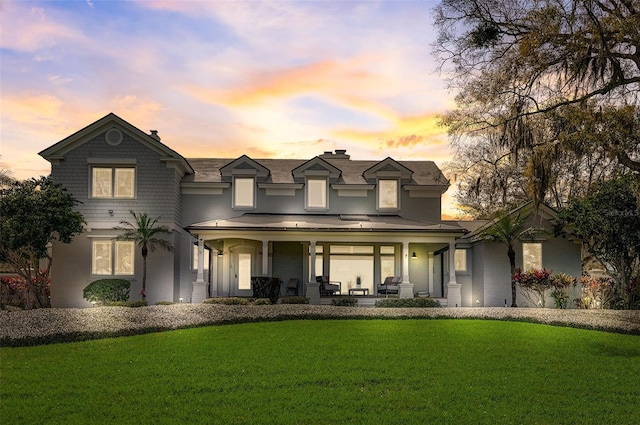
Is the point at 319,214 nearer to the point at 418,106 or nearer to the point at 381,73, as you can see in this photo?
the point at 418,106

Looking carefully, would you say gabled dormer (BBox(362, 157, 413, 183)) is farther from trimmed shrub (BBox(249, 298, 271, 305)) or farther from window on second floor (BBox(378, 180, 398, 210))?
trimmed shrub (BBox(249, 298, 271, 305))

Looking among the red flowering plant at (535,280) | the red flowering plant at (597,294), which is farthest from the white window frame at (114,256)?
the red flowering plant at (597,294)

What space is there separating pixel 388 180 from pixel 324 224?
4.35 metres

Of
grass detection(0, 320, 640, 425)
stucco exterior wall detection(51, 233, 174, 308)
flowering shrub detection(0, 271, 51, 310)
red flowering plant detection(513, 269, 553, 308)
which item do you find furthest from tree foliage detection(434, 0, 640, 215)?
flowering shrub detection(0, 271, 51, 310)

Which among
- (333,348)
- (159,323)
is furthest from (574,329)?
(159,323)

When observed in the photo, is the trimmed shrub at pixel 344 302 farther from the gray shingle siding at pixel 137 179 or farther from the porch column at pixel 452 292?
the gray shingle siding at pixel 137 179

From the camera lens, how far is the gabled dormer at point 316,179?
28.6 metres

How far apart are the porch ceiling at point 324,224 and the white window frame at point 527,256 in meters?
2.98

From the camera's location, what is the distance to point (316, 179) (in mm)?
28797

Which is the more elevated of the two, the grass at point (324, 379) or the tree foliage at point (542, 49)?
the tree foliage at point (542, 49)

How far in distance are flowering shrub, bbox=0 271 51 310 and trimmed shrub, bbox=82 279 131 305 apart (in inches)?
77.2

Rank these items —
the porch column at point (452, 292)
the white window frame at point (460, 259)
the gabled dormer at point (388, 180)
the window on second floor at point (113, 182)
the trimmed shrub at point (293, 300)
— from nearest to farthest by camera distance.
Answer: the trimmed shrub at point (293, 300) → the porch column at point (452, 292) → the window on second floor at point (113, 182) → the gabled dormer at point (388, 180) → the white window frame at point (460, 259)

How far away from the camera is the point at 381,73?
19.6m

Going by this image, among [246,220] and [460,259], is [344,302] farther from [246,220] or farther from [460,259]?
[460,259]
